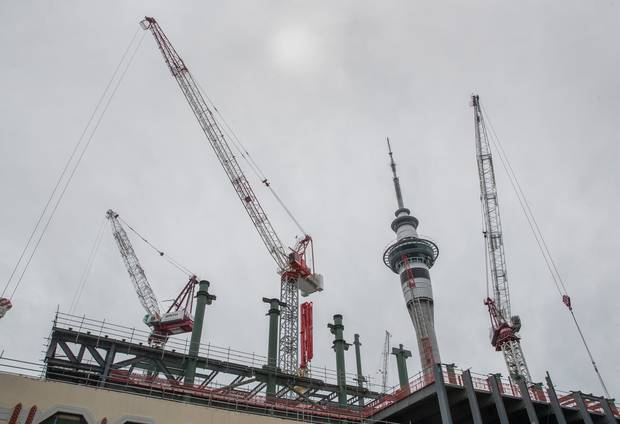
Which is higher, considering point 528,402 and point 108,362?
point 108,362

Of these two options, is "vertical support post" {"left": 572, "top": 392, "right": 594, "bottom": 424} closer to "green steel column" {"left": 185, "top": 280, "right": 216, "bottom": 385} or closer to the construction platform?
the construction platform

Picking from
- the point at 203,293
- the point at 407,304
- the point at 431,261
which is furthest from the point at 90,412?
the point at 431,261

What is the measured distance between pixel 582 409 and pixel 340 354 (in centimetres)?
2412

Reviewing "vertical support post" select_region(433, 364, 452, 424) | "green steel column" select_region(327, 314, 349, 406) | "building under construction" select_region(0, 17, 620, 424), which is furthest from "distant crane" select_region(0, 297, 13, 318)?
"green steel column" select_region(327, 314, 349, 406)

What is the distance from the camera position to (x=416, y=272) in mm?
96312

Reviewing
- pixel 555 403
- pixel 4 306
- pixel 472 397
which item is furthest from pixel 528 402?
pixel 4 306

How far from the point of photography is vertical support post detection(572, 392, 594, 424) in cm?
3584

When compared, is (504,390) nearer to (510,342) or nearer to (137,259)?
(510,342)

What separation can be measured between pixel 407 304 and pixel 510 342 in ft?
67.7

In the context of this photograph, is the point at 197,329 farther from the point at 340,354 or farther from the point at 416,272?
the point at 416,272

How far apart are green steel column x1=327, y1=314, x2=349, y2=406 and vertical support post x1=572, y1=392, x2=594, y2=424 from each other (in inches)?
745

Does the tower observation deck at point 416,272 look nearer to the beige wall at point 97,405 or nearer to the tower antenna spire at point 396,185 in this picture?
the tower antenna spire at point 396,185

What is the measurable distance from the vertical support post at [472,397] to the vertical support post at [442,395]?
55.6 inches

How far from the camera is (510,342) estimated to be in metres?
92.8
